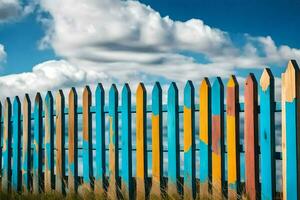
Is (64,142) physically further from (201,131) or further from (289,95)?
(289,95)

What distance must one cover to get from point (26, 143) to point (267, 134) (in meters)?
5.09

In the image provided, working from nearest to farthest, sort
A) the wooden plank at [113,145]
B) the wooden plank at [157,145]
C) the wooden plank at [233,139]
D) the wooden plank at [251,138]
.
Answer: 1. the wooden plank at [251,138]
2. the wooden plank at [233,139]
3. the wooden plank at [157,145]
4. the wooden plank at [113,145]

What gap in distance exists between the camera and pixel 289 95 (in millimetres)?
6332

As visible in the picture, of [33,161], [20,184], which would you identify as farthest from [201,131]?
[20,184]

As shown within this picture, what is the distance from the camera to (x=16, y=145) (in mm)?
10344

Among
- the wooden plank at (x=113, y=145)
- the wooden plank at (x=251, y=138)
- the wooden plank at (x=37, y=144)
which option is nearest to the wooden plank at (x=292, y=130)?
the wooden plank at (x=251, y=138)

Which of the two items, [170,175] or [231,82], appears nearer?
[231,82]

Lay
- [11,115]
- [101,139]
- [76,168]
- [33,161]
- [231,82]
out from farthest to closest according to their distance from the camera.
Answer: [11,115] → [33,161] → [76,168] → [101,139] → [231,82]

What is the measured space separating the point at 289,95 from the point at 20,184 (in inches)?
232

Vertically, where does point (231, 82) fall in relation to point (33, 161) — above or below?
above

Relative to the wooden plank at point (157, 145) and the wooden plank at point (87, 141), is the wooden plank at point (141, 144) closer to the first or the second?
the wooden plank at point (157, 145)

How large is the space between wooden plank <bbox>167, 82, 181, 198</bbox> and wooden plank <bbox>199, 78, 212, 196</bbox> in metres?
0.39

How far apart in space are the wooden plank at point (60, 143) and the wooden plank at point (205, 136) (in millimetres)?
2922

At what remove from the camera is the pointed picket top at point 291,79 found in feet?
20.7
